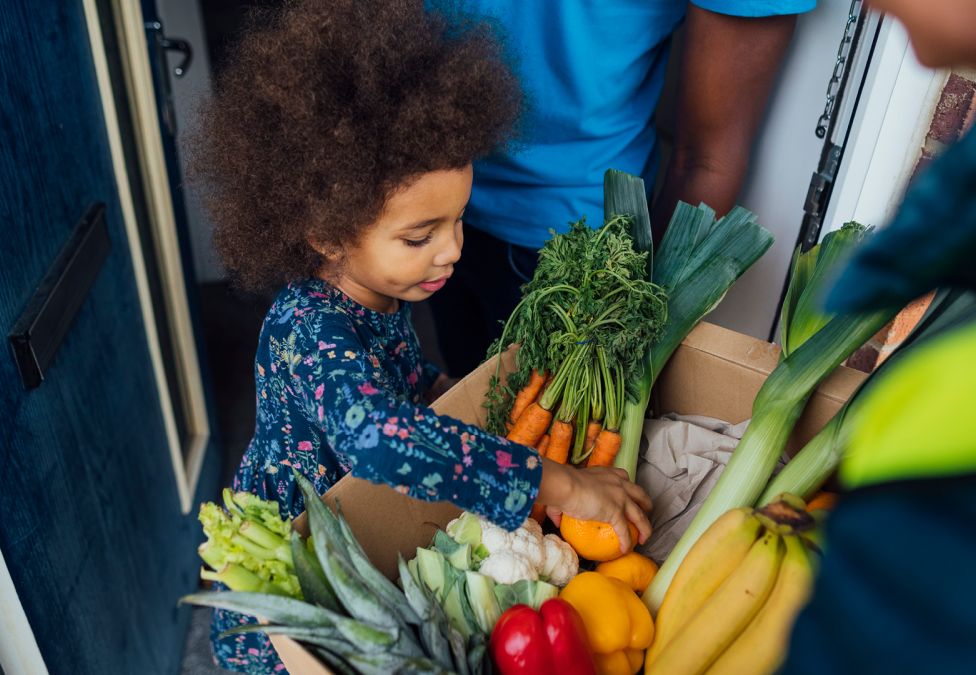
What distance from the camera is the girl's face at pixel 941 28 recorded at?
481 millimetres

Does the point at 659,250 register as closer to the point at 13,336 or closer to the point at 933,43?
the point at 933,43

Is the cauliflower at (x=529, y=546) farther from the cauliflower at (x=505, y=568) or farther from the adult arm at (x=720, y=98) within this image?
the adult arm at (x=720, y=98)

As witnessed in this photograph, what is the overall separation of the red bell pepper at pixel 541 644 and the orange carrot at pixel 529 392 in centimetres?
40

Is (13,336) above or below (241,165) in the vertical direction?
below

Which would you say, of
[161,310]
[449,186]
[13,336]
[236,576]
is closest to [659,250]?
[449,186]

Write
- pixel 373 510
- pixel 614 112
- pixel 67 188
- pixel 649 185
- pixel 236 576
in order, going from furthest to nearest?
pixel 649 185 < pixel 614 112 < pixel 67 188 < pixel 373 510 < pixel 236 576

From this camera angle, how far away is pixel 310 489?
927mm

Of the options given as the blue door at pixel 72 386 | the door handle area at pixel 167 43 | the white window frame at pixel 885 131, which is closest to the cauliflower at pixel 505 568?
the blue door at pixel 72 386

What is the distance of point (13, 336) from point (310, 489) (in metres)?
0.52

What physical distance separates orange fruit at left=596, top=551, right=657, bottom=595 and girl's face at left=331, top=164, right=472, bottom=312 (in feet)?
1.58

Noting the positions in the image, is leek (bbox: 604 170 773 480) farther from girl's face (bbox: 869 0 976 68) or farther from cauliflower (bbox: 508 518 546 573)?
girl's face (bbox: 869 0 976 68)

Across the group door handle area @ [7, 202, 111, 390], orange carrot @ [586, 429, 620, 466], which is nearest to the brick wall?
orange carrot @ [586, 429, 620, 466]

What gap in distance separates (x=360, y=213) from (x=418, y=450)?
353 mm

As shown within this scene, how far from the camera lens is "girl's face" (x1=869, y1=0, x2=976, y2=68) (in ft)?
1.58
